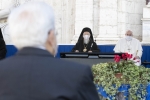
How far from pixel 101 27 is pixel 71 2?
1.49 m

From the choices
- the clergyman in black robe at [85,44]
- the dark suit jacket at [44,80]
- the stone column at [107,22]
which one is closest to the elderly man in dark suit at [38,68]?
the dark suit jacket at [44,80]

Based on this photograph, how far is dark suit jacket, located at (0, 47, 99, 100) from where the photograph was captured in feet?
8.84

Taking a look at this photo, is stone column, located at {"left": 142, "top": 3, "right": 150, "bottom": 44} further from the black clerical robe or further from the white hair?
the white hair

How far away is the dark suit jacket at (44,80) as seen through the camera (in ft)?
8.84

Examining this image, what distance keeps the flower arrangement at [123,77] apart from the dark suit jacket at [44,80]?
17.4 ft

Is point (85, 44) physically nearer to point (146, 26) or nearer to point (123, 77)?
point (146, 26)

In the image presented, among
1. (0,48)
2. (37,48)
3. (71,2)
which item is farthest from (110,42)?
(37,48)

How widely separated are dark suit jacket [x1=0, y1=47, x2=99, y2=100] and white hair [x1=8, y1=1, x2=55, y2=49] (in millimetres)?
88

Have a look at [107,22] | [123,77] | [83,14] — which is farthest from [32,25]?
[83,14]

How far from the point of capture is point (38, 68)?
2.73 metres

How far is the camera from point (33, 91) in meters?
2.70

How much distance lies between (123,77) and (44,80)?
17.9 feet

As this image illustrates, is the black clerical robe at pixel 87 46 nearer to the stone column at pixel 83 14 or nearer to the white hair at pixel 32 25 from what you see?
the stone column at pixel 83 14

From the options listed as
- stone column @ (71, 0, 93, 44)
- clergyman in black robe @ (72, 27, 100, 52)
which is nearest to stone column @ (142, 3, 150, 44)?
stone column @ (71, 0, 93, 44)
